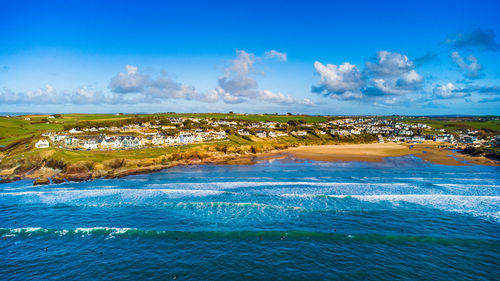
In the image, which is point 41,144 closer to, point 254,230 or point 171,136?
point 171,136

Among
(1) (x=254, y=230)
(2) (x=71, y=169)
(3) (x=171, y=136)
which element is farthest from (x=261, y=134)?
(1) (x=254, y=230)

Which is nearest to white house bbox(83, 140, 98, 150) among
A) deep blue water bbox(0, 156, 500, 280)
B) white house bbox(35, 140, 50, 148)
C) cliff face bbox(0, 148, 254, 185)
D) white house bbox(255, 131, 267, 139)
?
white house bbox(35, 140, 50, 148)

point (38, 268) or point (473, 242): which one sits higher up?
point (473, 242)

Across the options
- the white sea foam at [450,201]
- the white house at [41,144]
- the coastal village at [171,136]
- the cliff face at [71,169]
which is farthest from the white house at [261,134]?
the white sea foam at [450,201]

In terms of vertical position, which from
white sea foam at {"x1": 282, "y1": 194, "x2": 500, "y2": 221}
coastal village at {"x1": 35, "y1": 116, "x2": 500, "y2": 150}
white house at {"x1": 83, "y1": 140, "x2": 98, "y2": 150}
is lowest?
white sea foam at {"x1": 282, "y1": 194, "x2": 500, "y2": 221}

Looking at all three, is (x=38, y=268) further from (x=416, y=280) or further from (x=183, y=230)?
(x=416, y=280)

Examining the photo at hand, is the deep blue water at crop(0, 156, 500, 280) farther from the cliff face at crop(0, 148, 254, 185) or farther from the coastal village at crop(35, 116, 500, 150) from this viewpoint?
the coastal village at crop(35, 116, 500, 150)

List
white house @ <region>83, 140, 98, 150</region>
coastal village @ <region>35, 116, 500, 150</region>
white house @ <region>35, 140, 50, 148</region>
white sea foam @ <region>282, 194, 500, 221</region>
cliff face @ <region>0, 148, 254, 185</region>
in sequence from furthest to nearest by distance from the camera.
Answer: coastal village @ <region>35, 116, 500, 150</region> < white house @ <region>83, 140, 98, 150</region> < white house @ <region>35, 140, 50, 148</region> < cliff face @ <region>0, 148, 254, 185</region> < white sea foam @ <region>282, 194, 500, 221</region>

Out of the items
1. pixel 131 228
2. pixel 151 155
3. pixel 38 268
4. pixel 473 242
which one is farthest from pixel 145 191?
pixel 473 242
